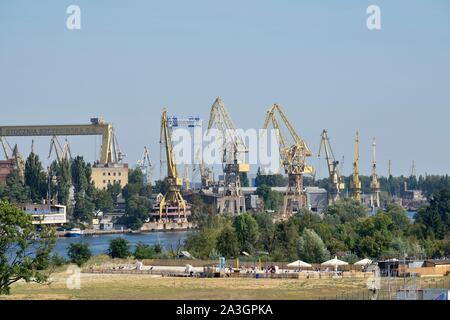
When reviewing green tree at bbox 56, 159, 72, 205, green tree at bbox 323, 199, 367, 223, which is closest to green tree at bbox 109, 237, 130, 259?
green tree at bbox 323, 199, 367, 223

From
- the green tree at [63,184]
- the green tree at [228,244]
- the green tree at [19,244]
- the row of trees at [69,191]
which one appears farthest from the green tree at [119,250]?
the green tree at [63,184]

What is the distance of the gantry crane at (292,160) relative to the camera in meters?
65.2

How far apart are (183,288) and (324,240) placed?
42.9 feet

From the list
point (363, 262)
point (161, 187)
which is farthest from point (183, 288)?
point (161, 187)

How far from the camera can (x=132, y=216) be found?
234 ft

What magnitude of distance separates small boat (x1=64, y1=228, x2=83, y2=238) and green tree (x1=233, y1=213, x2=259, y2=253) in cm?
2422

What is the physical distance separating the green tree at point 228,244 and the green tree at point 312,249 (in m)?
2.24

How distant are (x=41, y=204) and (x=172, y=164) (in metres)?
8.00

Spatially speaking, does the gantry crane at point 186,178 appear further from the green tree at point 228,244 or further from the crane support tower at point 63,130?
the green tree at point 228,244

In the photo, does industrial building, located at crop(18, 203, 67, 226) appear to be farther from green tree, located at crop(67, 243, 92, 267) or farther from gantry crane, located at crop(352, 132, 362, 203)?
green tree, located at crop(67, 243, 92, 267)

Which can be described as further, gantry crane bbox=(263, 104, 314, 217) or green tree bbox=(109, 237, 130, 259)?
gantry crane bbox=(263, 104, 314, 217)

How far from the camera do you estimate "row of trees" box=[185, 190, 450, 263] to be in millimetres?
31125
